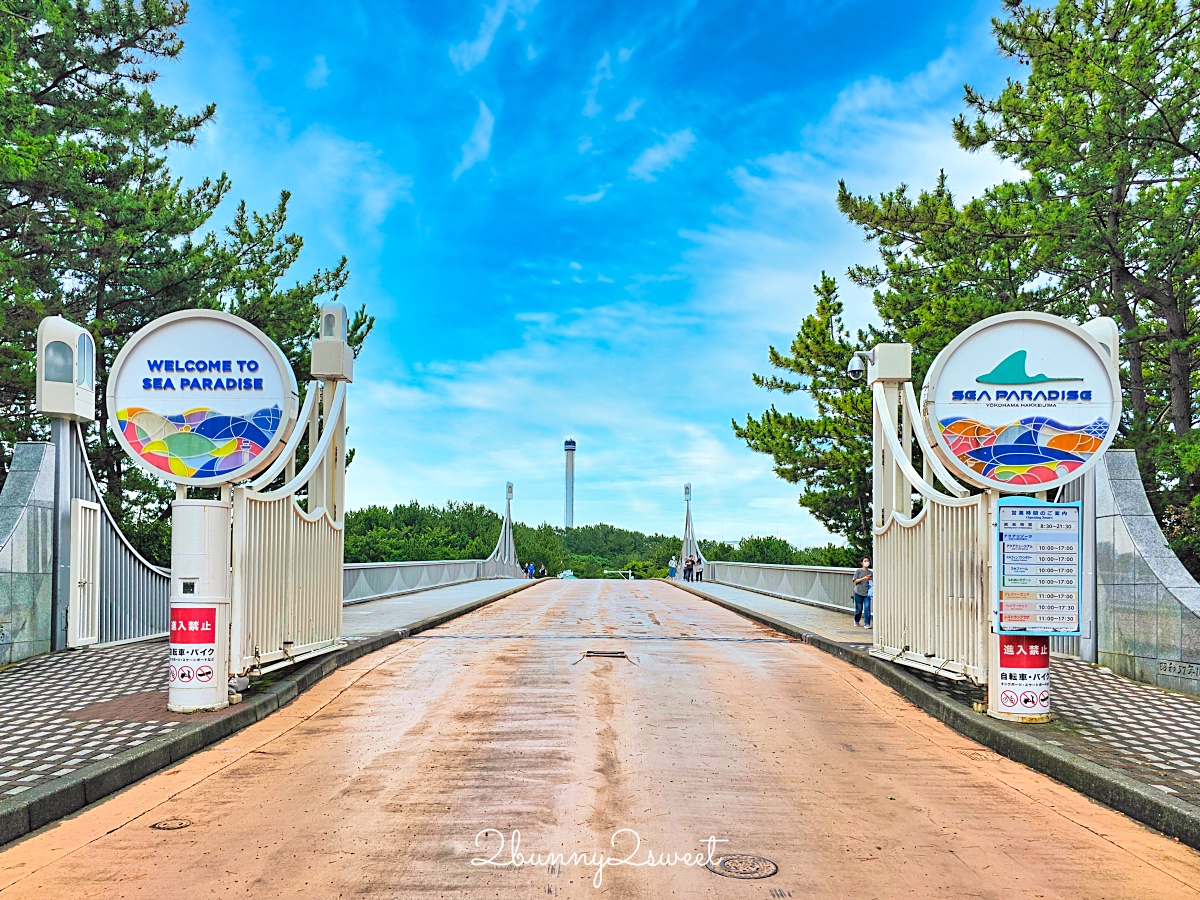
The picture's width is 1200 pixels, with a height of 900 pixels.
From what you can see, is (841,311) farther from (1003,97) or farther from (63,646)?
(63,646)

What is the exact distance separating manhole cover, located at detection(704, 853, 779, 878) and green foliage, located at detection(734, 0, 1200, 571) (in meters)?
12.2

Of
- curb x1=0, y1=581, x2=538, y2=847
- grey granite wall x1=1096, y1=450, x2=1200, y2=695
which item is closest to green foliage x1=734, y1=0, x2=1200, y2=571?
grey granite wall x1=1096, y1=450, x2=1200, y2=695

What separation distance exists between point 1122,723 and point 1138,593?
3113 millimetres

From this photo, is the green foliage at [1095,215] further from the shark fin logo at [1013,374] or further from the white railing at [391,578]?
the white railing at [391,578]

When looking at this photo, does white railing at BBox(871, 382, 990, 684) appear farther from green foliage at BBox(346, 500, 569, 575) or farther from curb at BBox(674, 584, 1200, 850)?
green foliage at BBox(346, 500, 569, 575)

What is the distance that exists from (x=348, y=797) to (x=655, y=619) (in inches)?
558

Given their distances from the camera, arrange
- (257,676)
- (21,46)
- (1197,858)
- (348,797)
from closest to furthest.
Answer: (1197,858) → (348,797) → (257,676) → (21,46)

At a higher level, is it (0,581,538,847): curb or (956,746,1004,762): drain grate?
(0,581,538,847): curb

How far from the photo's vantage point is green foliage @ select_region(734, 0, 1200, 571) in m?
16.6

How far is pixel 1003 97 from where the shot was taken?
19.6 metres

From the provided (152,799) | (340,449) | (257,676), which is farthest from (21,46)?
(152,799)

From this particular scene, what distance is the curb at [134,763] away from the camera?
539 centimetres

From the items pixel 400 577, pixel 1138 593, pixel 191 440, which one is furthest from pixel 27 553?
pixel 400 577

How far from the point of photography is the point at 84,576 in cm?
1241
